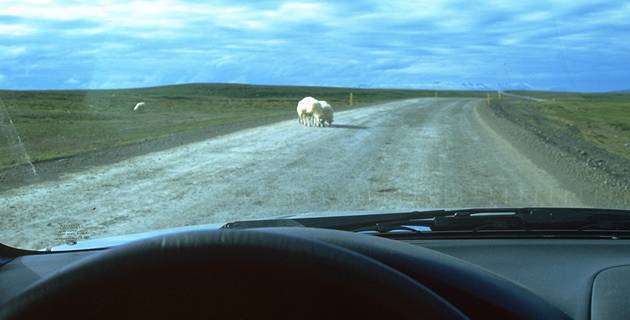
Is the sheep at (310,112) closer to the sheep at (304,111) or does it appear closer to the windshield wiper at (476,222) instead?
the sheep at (304,111)

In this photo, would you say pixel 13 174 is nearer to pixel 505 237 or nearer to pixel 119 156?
pixel 119 156

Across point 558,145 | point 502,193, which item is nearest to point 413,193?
point 502,193

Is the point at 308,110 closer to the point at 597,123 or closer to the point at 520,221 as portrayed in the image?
the point at 597,123

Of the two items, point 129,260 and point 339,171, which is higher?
point 129,260

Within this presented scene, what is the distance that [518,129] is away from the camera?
23.1 meters

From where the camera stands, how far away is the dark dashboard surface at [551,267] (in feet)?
7.34

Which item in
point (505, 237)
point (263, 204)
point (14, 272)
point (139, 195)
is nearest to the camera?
point (14, 272)

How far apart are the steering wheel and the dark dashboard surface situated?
808 millimetres

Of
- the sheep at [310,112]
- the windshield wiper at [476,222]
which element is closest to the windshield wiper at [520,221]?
the windshield wiper at [476,222]

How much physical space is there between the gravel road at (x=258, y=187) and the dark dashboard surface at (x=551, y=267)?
3638 mm

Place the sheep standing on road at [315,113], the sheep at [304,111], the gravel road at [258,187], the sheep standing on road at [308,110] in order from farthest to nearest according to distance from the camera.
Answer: the sheep at [304,111] < the sheep standing on road at [308,110] < the sheep standing on road at [315,113] < the gravel road at [258,187]

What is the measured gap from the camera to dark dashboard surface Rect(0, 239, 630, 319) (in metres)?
2.24

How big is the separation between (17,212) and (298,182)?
394 cm

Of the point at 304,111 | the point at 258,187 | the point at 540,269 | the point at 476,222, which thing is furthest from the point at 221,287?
the point at 304,111
